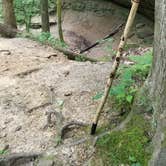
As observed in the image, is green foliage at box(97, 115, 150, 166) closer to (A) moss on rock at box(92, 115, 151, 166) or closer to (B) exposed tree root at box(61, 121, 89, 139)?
(A) moss on rock at box(92, 115, 151, 166)

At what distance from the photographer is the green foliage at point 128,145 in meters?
3.89

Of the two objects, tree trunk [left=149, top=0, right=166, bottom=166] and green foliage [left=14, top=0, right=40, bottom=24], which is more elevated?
tree trunk [left=149, top=0, right=166, bottom=166]

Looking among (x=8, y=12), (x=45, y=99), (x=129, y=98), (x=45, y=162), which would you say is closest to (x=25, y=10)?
(x=8, y=12)

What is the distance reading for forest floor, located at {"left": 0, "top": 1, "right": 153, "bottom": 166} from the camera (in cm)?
437

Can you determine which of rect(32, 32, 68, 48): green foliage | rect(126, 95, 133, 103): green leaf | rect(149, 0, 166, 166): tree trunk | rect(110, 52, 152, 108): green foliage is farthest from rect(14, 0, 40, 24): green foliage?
rect(149, 0, 166, 166): tree trunk

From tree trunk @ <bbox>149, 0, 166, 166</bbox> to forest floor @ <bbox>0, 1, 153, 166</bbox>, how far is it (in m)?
0.85

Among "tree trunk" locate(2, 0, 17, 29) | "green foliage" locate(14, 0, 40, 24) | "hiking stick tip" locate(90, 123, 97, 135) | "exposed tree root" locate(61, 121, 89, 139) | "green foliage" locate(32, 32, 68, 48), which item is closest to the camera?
"hiking stick tip" locate(90, 123, 97, 135)

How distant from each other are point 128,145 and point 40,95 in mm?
1896

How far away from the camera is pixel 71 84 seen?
5.59 m

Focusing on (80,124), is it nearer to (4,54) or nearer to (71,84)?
(71,84)

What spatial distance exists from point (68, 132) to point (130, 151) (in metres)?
0.91

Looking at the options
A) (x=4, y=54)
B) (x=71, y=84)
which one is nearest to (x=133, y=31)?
(x=4, y=54)

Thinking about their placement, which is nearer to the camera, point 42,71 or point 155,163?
point 155,163

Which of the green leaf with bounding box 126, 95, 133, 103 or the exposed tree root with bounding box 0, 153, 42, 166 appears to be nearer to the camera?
the exposed tree root with bounding box 0, 153, 42, 166
